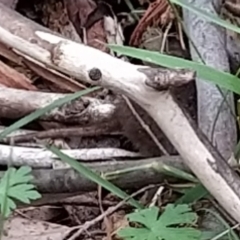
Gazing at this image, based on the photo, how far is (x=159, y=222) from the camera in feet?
3.88

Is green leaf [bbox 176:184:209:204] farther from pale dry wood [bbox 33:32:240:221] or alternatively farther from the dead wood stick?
the dead wood stick

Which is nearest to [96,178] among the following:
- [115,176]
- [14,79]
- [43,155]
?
[115,176]

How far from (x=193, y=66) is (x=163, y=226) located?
0.90ft

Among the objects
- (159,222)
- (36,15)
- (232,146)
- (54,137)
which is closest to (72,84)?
(54,137)

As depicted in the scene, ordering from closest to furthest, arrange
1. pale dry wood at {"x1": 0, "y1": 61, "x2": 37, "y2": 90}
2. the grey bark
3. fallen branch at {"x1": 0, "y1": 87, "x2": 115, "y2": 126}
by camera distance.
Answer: the grey bark
fallen branch at {"x1": 0, "y1": 87, "x2": 115, "y2": 126}
pale dry wood at {"x1": 0, "y1": 61, "x2": 37, "y2": 90}

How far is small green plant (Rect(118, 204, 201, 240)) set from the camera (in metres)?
1.15

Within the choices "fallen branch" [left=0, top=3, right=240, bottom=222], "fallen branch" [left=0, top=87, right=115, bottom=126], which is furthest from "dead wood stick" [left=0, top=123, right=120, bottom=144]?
"fallen branch" [left=0, top=3, right=240, bottom=222]

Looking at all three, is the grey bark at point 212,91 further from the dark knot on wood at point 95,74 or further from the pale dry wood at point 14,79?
the pale dry wood at point 14,79

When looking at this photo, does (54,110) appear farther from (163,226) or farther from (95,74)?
(163,226)

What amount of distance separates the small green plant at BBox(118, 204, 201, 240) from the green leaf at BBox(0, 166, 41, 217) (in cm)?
17

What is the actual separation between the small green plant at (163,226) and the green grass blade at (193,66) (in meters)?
0.22

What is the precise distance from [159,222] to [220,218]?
15 centimetres

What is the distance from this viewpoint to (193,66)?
4.04 ft

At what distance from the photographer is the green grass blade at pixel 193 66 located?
1227 mm
